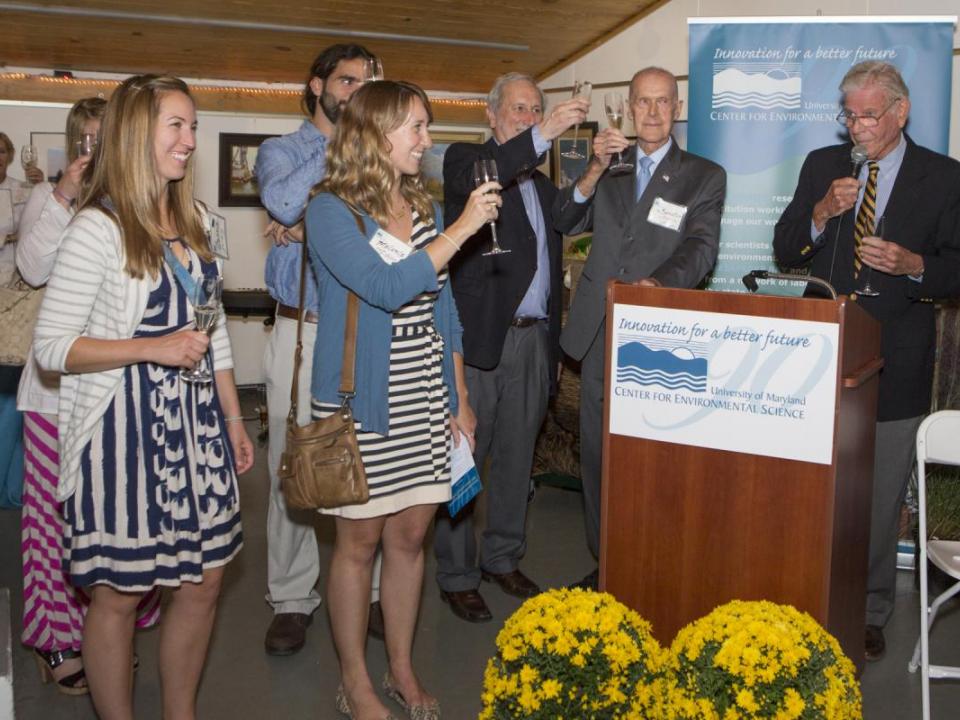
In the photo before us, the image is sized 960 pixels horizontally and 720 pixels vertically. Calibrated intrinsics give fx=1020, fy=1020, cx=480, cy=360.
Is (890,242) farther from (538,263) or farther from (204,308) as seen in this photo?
(204,308)

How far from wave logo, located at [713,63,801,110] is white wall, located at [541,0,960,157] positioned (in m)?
1.82

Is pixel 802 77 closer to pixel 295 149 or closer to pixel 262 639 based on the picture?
pixel 295 149

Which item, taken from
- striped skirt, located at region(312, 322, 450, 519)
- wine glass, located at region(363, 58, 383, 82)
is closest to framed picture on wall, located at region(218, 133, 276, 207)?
wine glass, located at region(363, 58, 383, 82)

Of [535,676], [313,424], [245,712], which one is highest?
[313,424]

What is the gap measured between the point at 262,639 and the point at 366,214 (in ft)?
5.86

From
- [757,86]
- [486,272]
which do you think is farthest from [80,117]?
[757,86]

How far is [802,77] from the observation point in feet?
15.4

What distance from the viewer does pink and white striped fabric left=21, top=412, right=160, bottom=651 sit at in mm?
3180

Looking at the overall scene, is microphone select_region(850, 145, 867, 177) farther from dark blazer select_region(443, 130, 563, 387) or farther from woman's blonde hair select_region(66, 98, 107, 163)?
woman's blonde hair select_region(66, 98, 107, 163)

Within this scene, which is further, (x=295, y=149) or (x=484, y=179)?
(x=295, y=149)

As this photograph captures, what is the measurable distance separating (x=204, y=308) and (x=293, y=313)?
1.09 meters

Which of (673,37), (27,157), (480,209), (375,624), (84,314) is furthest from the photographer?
(673,37)

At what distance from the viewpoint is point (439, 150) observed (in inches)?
333

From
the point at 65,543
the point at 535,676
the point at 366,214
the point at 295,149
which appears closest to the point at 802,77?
the point at 295,149
